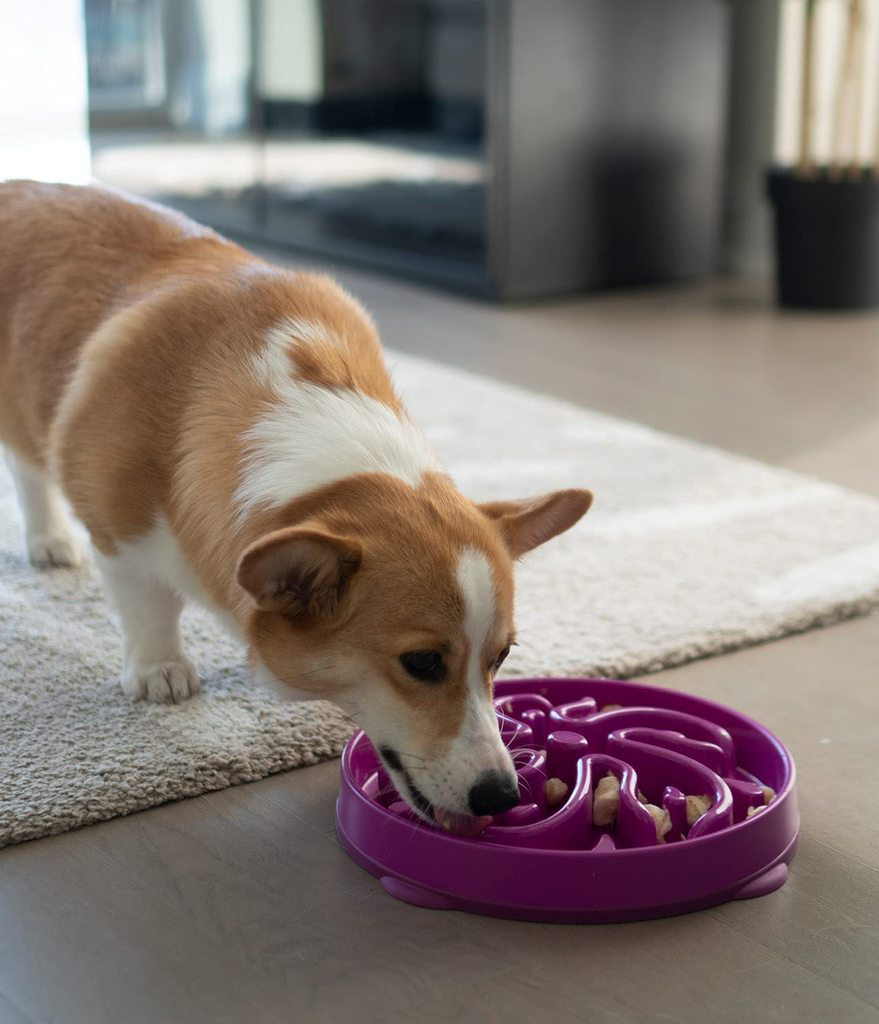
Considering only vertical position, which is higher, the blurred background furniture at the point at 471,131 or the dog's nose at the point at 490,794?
the blurred background furniture at the point at 471,131

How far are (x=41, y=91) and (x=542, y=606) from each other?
571 centimetres

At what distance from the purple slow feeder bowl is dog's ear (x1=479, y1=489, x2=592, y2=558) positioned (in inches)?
9.8

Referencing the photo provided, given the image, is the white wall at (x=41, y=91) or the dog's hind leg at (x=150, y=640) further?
the white wall at (x=41, y=91)

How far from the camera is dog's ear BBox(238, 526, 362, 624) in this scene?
4.21 ft

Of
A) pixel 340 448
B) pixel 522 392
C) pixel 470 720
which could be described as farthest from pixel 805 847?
pixel 522 392

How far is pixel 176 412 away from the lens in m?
1.64

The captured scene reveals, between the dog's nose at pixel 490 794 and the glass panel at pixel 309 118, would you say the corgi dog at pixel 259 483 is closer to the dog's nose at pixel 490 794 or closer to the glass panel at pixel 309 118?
the dog's nose at pixel 490 794

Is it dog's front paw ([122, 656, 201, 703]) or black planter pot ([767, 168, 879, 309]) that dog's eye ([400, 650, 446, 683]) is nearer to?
dog's front paw ([122, 656, 201, 703])

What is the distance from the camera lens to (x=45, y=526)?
7.53 ft

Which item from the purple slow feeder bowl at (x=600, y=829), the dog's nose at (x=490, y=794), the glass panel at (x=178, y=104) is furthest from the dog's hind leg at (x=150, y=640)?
the glass panel at (x=178, y=104)

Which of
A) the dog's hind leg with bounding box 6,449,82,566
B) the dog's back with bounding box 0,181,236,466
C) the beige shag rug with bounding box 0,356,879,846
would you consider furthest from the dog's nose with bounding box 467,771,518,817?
the dog's hind leg with bounding box 6,449,82,566

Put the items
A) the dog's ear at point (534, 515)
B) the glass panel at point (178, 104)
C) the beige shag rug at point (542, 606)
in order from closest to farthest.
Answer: the dog's ear at point (534, 515) → the beige shag rug at point (542, 606) → the glass panel at point (178, 104)

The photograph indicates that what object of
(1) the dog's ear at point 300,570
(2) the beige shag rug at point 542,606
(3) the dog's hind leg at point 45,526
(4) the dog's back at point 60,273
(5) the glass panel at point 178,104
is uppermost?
(5) the glass panel at point 178,104

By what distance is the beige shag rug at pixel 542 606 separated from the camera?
1673 mm
